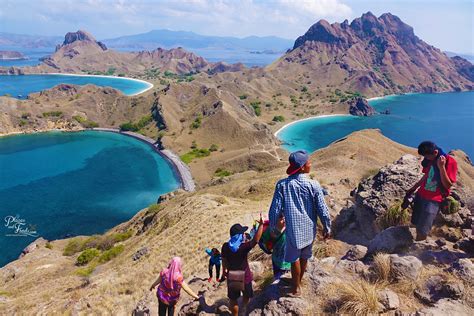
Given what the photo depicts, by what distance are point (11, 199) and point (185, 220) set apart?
215 feet

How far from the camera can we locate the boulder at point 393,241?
32.9 feet

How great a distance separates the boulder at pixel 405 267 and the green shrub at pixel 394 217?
10.6ft

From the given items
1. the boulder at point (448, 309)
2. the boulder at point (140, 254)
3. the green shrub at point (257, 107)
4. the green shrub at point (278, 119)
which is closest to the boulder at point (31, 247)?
the boulder at point (140, 254)

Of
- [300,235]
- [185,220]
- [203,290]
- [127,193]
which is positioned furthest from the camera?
[127,193]

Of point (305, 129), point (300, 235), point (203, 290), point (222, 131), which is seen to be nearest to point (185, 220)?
point (203, 290)

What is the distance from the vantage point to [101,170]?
9825 centimetres

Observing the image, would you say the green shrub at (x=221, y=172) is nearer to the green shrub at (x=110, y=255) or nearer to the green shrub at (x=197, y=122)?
the green shrub at (x=197, y=122)

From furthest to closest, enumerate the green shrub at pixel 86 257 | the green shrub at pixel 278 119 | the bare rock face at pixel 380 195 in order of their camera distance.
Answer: the green shrub at pixel 278 119, the green shrub at pixel 86 257, the bare rock face at pixel 380 195

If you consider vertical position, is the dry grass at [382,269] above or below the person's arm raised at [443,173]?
below

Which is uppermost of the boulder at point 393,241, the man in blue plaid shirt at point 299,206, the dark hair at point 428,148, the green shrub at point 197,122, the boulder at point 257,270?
the dark hair at point 428,148

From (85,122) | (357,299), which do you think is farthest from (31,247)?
(85,122)

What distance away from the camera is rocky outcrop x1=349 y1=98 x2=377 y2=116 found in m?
192

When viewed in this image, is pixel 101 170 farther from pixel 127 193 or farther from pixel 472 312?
pixel 472 312

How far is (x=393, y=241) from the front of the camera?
10234 millimetres
